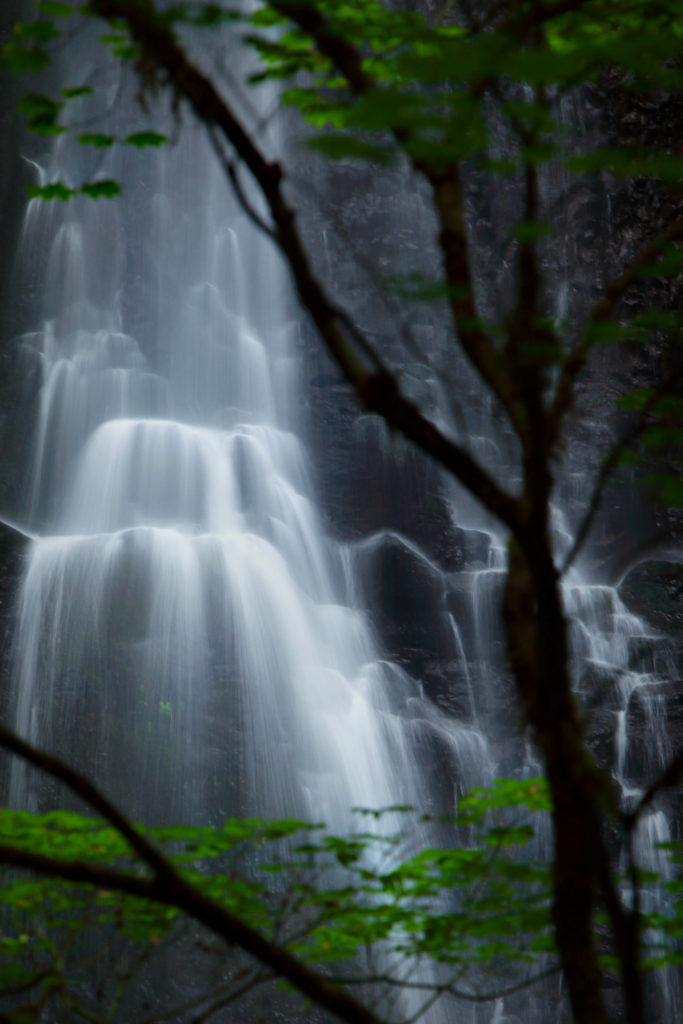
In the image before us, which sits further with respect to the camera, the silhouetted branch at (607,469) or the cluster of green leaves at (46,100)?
the cluster of green leaves at (46,100)

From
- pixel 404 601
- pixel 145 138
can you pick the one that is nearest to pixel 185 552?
pixel 404 601

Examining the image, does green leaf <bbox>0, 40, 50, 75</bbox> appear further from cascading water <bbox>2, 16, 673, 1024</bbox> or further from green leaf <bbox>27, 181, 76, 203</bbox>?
cascading water <bbox>2, 16, 673, 1024</bbox>

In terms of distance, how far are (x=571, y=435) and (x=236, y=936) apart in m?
18.1

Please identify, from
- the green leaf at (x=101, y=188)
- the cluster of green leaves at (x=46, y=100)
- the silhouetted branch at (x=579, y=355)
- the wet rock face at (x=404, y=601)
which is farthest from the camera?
the wet rock face at (x=404, y=601)

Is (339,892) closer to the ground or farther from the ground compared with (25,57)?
closer to the ground

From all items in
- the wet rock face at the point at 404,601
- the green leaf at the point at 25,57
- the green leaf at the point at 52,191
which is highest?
the wet rock face at the point at 404,601

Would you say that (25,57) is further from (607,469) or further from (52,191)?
A: (607,469)

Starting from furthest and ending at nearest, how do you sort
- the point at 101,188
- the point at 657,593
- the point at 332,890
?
the point at 657,593 < the point at 332,890 < the point at 101,188

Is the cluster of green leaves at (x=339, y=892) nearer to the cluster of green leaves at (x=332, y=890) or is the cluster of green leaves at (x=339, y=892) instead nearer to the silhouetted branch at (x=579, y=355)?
the cluster of green leaves at (x=332, y=890)

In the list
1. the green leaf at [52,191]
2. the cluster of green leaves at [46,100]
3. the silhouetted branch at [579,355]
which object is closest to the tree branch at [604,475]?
the silhouetted branch at [579,355]

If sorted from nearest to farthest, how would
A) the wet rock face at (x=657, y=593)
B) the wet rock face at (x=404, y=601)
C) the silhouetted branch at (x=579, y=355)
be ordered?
1. the silhouetted branch at (x=579, y=355)
2. the wet rock face at (x=404, y=601)
3. the wet rock face at (x=657, y=593)

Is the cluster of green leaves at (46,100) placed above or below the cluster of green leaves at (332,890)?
above

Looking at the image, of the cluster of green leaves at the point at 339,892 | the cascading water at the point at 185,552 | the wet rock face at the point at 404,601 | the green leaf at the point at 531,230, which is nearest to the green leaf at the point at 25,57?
the green leaf at the point at 531,230

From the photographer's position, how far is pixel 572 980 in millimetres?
2230
